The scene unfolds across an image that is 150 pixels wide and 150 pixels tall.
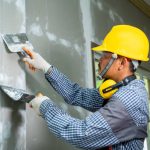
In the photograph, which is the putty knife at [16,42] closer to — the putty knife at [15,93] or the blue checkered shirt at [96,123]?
the putty knife at [15,93]

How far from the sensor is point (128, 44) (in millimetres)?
2121

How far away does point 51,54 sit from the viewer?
2516 mm

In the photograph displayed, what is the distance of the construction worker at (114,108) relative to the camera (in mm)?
1825

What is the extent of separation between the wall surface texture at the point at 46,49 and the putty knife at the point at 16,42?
1.0 inches

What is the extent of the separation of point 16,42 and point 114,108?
66 centimetres

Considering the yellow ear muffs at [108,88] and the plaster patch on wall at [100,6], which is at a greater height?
the plaster patch on wall at [100,6]

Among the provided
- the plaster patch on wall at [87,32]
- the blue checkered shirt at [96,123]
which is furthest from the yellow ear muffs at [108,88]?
the plaster patch on wall at [87,32]

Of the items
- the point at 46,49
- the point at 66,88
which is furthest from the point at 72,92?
the point at 46,49

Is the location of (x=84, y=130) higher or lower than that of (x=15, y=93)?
lower

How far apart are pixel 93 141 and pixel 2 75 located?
23.2 inches

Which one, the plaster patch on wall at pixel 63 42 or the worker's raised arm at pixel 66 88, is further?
the plaster patch on wall at pixel 63 42

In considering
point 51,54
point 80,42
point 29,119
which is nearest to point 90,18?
point 80,42

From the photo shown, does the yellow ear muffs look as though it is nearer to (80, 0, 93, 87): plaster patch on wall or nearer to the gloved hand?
the gloved hand

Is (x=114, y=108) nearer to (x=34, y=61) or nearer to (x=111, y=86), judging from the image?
(x=111, y=86)
